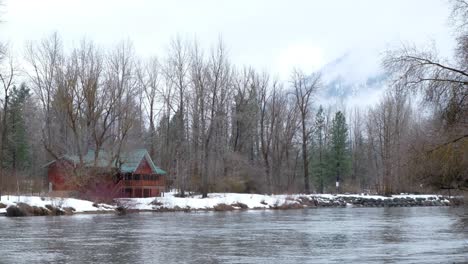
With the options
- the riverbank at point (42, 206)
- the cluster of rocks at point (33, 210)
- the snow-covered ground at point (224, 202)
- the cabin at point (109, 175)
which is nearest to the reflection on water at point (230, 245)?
the cluster of rocks at point (33, 210)

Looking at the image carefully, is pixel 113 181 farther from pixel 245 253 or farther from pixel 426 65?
pixel 426 65

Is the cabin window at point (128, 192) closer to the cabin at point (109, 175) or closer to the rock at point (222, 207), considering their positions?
the cabin at point (109, 175)

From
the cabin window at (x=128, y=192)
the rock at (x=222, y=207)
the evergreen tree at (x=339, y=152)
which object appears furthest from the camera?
the evergreen tree at (x=339, y=152)

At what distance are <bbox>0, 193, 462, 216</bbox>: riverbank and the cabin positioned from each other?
3.29m

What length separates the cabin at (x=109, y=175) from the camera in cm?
5484

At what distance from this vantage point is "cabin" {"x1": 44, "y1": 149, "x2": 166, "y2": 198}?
5484 centimetres

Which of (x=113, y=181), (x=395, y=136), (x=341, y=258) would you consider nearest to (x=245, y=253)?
(x=341, y=258)

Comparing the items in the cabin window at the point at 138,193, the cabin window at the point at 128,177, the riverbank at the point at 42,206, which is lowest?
the riverbank at the point at 42,206

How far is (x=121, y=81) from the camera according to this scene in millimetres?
64688

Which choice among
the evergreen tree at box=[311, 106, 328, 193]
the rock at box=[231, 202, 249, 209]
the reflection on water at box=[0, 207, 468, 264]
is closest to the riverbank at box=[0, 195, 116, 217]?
the reflection on water at box=[0, 207, 468, 264]

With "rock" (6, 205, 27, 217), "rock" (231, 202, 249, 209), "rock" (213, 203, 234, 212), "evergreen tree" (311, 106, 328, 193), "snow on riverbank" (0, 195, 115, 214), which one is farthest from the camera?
"evergreen tree" (311, 106, 328, 193)

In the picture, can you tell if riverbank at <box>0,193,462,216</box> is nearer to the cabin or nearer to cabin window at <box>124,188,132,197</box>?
the cabin

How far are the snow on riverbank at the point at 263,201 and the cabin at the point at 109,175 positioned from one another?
10.2 feet

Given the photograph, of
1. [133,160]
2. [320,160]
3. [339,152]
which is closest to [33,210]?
[133,160]
